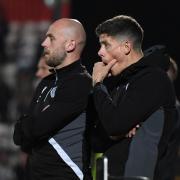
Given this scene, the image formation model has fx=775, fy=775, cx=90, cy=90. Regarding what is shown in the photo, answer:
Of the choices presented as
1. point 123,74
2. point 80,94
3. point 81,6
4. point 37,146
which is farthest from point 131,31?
point 81,6

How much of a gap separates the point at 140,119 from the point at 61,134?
30.1 inches

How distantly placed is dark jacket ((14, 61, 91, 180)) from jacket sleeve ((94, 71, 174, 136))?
48cm

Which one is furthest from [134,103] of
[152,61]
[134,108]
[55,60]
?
[55,60]

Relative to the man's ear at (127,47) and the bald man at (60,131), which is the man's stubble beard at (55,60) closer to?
the bald man at (60,131)

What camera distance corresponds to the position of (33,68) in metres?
9.66

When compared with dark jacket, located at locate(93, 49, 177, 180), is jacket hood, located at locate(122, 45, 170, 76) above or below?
above

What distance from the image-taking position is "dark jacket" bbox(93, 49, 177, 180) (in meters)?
4.57

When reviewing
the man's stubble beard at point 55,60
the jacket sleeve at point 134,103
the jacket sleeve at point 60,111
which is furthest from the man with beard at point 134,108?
the man's stubble beard at point 55,60

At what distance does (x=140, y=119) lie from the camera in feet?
15.0

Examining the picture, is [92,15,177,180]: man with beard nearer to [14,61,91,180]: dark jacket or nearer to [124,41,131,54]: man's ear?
[124,41,131,54]: man's ear

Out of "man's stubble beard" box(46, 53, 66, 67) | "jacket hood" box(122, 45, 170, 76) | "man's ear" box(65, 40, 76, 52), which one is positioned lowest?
"jacket hood" box(122, 45, 170, 76)

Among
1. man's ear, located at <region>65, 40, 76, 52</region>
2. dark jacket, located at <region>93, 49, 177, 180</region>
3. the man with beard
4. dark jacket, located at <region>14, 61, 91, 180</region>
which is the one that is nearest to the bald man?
dark jacket, located at <region>14, 61, 91, 180</region>

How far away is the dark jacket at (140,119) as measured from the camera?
4.57 m

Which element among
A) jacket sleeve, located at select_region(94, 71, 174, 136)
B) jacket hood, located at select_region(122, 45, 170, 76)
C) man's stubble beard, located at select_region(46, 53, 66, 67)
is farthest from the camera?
man's stubble beard, located at select_region(46, 53, 66, 67)
